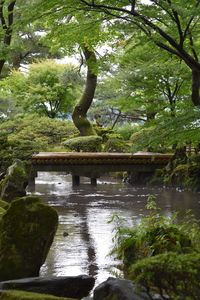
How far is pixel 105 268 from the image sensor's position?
6.51 meters

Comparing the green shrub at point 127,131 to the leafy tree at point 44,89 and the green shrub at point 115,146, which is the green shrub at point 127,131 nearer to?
the leafy tree at point 44,89

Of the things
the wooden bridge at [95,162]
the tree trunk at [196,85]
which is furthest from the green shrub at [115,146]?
the tree trunk at [196,85]

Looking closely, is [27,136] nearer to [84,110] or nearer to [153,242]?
[84,110]

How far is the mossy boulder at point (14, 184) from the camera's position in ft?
36.4

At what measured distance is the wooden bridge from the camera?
16.6 meters

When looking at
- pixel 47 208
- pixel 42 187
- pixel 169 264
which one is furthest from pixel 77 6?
pixel 42 187

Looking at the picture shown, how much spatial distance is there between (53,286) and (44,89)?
76.1 feet

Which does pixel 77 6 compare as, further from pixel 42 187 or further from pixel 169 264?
pixel 42 187

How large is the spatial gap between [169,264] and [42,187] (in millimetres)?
14377

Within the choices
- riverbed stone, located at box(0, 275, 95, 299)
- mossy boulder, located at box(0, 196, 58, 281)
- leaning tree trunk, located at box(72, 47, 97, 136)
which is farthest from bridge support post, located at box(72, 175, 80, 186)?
riverbed stone, located at box(0, 275, 95, 299)

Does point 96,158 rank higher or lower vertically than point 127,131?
lower

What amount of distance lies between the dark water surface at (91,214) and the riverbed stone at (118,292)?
1.32 metres

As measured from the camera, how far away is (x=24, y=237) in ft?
19.1

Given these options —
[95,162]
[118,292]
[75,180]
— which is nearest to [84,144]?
[75,180]
